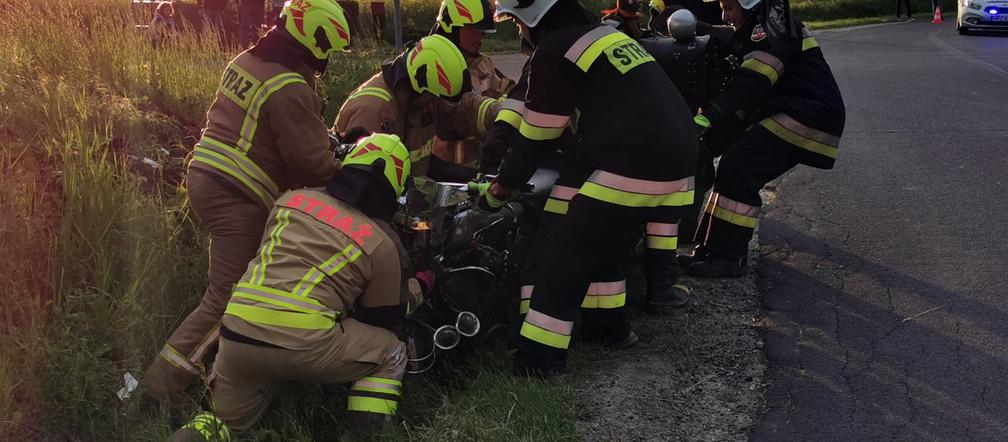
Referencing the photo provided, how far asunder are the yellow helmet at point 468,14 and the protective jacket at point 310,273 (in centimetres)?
217

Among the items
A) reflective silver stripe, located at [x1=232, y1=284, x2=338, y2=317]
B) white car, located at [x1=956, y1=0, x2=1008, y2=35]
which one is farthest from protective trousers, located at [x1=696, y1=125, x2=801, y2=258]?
white car, located at [x1=956, y1=0, x2=1008, y2=35]

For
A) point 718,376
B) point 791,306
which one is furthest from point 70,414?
point 791,306

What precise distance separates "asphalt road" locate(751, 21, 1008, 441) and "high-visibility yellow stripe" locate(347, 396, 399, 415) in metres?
1.49

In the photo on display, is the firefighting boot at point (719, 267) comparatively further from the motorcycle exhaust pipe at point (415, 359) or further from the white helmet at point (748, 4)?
the motorcycle exhaust pipe at point (415, 359)

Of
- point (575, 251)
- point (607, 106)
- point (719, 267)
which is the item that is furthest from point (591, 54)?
point (719, 267)

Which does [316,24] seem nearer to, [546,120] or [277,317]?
[546,120]

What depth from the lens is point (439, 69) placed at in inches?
182

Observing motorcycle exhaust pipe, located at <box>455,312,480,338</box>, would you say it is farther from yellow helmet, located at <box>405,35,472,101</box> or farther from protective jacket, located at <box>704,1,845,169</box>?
protective jacket, located at <box>704,1,845,169</box>

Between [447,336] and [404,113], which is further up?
[404,113]

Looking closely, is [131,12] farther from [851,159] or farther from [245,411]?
[851,159]

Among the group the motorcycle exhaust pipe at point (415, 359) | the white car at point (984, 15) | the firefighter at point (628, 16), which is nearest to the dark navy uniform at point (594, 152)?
the motorcycle exhaust pipe at point (415, 359)

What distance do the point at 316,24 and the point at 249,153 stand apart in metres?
0.66

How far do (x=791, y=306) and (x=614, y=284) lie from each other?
1220mm

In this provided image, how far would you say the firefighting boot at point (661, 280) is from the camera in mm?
5082
